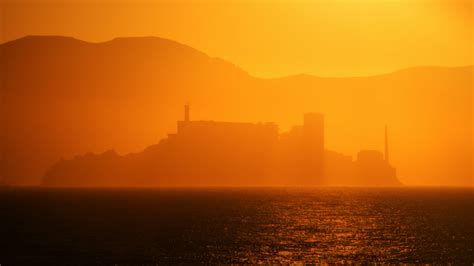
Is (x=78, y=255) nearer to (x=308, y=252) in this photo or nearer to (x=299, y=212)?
(x=308, y=252)

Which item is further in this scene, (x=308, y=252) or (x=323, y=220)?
(x=323, y=220)

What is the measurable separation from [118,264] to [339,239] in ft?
120

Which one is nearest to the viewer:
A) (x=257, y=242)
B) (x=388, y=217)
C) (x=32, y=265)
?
(x=32, y=265)

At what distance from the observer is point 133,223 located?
11962 cm

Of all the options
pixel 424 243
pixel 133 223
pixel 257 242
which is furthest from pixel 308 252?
pixel 133 223

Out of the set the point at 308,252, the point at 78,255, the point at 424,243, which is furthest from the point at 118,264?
the point at 424,243

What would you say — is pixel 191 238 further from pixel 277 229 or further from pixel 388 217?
pixel 388 217

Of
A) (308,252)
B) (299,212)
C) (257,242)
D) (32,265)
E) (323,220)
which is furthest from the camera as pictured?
(299,212)

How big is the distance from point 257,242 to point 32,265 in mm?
31877

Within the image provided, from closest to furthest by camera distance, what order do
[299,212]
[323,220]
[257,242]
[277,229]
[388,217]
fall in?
[257,242]
[277,229]
[323,220]
[388,217]
[299,212]

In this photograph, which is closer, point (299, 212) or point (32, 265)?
point (32, 265)

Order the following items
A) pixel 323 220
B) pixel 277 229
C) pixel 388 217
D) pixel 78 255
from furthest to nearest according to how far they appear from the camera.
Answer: pixel 388 217, pixel 323 220, pixel 277 229, pixel 78 255

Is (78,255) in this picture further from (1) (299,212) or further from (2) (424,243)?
(1) (299,212)

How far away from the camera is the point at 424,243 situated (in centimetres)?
9556
